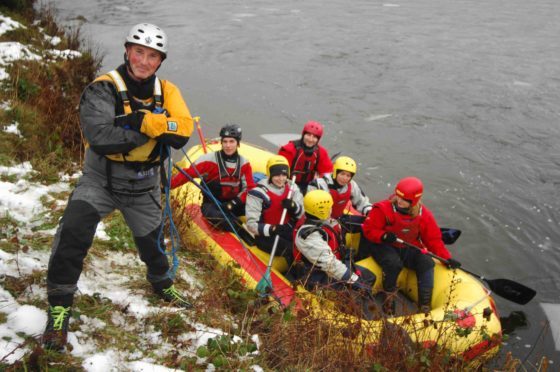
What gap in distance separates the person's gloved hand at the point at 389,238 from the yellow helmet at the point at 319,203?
777 mm

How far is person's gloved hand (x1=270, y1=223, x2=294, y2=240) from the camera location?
16.5ft

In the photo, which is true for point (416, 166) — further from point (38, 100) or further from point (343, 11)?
point (343, 11)

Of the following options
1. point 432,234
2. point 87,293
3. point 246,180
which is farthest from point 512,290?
point 87,293

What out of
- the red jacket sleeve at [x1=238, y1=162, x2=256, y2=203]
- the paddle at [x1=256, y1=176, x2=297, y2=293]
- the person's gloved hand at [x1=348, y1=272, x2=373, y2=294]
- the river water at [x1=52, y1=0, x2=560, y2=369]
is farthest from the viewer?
the river water at [x1=52, y1=0, x2=560, y2=369]

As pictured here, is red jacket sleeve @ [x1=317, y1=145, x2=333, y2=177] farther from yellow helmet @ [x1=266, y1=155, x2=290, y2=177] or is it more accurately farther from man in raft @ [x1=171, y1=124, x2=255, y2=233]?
yellow helmet @ [x1=266, y1=155, x2=290, y2=177]

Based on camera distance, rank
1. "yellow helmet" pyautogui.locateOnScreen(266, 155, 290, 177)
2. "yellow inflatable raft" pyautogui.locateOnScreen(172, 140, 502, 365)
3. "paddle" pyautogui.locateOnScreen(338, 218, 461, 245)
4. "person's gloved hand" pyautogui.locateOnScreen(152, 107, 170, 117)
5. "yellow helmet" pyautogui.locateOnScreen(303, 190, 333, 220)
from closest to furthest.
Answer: "person's gloved hand" pyautogui.locateOnScreen(152, 107, 170, 117) < "yellow inflatable raft" pyautogui.locateOnScreen(172, 140, 502, 365) < "yellow helmet" pyautogui.locateOnScreen(303, 190, 333, 220) < "yellow helmet" pyautogui.locateOnScreen(266, 155, 290, 177) < "paddle" pyautogui.locateOnScreen(338, 218, 461, 245)

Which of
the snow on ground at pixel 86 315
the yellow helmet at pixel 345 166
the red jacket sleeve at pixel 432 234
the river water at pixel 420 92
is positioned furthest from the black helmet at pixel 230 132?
the river water at pixel 420 92

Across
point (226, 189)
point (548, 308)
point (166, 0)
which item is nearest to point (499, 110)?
point (548, 308)

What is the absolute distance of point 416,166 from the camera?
946cm

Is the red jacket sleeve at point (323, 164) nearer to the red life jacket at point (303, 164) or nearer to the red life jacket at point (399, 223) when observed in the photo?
the red life jacket at point (303, 164)

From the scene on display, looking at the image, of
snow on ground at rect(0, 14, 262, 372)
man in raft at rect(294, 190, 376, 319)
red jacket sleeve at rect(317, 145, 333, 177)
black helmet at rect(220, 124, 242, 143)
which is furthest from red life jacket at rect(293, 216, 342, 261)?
red jacket sleeve at rect(317, 145, 333, 177)

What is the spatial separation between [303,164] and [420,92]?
6.94 metres

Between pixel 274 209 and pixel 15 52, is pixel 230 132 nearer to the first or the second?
pixel 274 209

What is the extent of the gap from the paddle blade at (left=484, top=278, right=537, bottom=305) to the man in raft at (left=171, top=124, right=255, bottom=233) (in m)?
2.85
